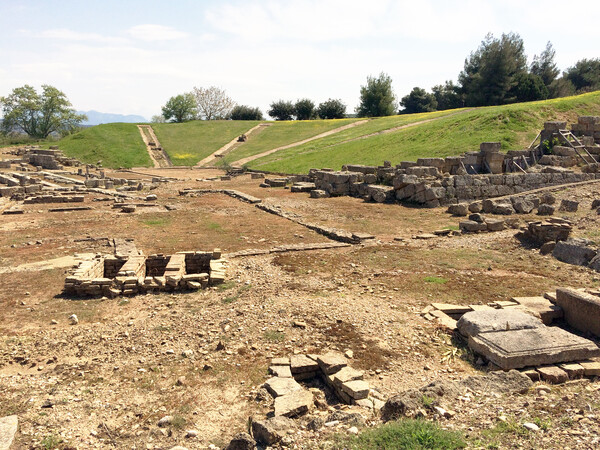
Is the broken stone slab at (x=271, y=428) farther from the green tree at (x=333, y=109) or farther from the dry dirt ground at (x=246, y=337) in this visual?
the green tree at (x=333, y=109)

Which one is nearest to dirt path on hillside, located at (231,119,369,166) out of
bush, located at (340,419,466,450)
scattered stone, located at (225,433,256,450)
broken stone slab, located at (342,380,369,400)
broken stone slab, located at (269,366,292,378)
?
broken stone slab, located at (269,366,292,378)

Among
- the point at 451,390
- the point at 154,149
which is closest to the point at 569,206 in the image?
the point at 451,390

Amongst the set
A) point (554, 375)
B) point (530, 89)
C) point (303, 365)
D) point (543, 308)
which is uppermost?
point (530, 89)

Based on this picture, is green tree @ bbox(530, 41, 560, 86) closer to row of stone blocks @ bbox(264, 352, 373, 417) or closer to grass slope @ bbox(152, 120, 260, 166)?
grass slope @ bbox(152, 120, 260, 166)

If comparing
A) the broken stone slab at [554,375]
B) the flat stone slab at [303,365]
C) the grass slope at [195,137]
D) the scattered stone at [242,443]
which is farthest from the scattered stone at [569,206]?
the grass slope at [195,137]

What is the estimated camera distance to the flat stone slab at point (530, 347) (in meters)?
6.78

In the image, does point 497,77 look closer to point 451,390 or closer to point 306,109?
point 306,109

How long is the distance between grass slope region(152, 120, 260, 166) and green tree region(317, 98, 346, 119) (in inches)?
595

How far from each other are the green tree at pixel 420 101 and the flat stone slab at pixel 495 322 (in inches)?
2863

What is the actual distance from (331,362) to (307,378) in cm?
45

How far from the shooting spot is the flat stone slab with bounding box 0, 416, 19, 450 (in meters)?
5.07

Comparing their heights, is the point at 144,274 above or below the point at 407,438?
below

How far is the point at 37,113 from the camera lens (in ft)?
241

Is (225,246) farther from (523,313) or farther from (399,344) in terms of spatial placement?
(523,313)
